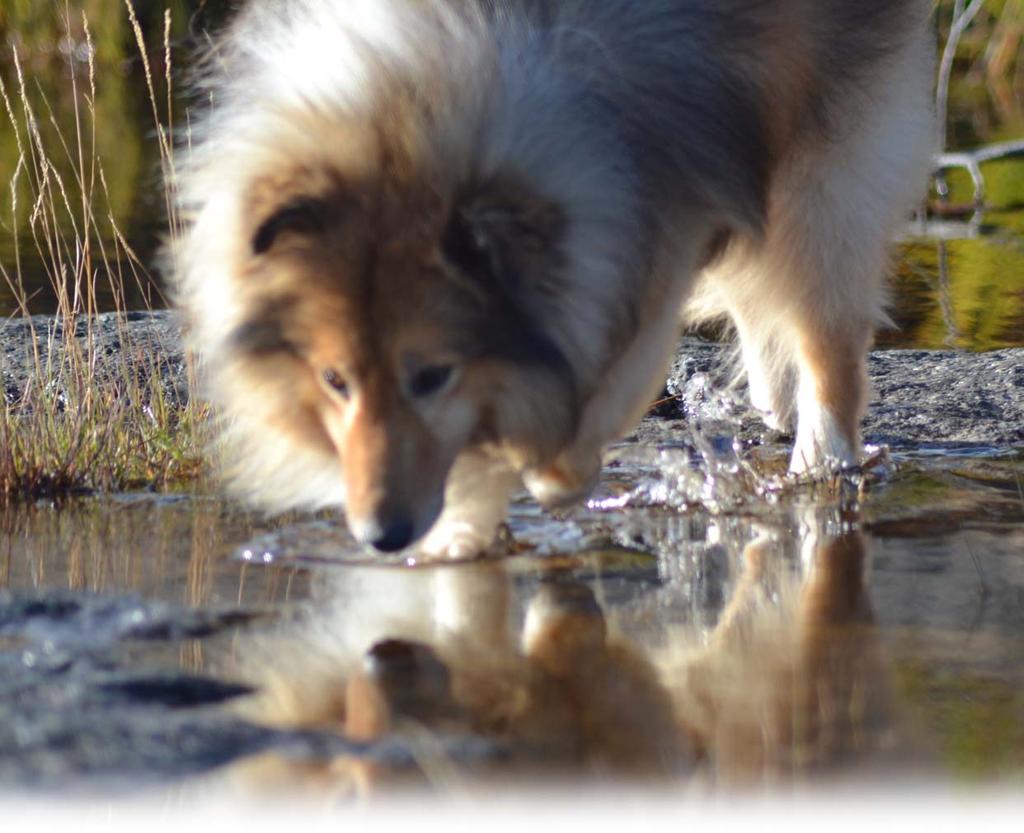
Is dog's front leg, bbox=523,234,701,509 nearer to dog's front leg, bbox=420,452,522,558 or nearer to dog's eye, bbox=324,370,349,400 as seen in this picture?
dog's front leg, bbox=420,452,522,558

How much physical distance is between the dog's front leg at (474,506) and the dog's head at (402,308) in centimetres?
30

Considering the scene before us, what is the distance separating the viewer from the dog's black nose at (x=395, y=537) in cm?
331

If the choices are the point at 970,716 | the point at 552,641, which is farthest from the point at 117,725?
the point at 970,716

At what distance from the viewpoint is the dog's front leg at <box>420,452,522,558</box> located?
3.83 metres

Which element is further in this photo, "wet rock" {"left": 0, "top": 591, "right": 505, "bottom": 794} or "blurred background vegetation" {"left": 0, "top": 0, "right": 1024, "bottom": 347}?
"blurred background vegetation" {"left": 0, "top": 0, "right": 1024, "bottom": 347}

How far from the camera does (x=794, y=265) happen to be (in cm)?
472

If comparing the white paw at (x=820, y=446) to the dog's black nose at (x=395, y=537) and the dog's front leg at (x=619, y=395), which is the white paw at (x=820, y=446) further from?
the dog's black nose at (x=395, y=537)

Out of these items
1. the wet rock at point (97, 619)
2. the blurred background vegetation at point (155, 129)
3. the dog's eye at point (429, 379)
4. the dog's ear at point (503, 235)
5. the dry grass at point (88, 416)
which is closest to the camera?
the wet rock at point (97, 619)

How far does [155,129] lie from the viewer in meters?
9.34

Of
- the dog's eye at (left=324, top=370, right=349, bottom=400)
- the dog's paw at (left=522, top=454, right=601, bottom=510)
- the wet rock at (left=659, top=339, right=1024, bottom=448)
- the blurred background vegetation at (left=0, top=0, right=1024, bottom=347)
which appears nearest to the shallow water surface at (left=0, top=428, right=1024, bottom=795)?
the dog's paw at (left=522, top=454, right=601, bottom=510)

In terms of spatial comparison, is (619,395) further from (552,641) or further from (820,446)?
(820,446)

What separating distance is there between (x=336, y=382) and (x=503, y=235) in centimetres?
51

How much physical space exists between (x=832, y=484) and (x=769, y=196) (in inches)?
33.2

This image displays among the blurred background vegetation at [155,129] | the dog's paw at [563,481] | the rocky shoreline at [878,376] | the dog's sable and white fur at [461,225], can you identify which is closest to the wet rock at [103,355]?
the rocky shoreline at [878,376]
